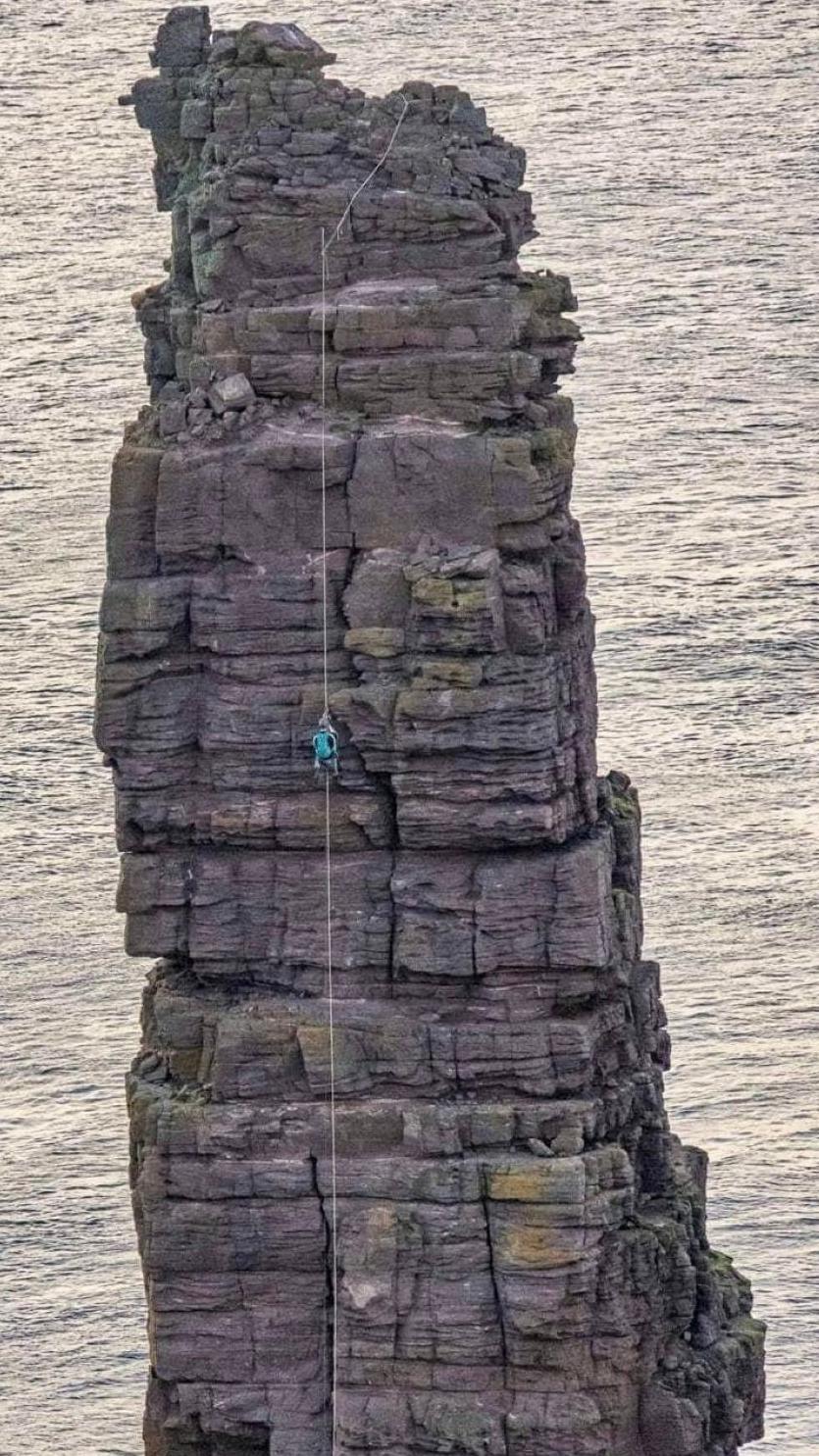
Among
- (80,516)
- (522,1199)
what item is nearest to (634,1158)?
(522,1199)

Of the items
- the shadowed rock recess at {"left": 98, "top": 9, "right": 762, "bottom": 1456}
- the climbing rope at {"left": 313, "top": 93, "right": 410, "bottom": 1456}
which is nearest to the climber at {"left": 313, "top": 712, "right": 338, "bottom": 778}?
the climbing rope at {"left": 313, "top": 93, "right": 410, "bottom": 1456}

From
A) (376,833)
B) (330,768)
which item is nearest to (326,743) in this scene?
(330,768)

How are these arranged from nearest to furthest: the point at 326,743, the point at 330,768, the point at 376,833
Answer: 1. the point at 326,743
2. the point at 330,768
3. the point at 376,833

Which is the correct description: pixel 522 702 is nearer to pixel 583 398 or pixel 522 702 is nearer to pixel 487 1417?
pixel 487 1417

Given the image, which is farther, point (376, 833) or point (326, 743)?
point (376, 833)

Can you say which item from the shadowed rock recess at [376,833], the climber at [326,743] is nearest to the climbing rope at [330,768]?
the climber at [326,743]

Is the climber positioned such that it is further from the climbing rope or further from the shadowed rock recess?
the shadowed rock recess

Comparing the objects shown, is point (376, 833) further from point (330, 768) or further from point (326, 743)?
point (326, 743)

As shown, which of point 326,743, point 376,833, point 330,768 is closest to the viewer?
point 326,743
